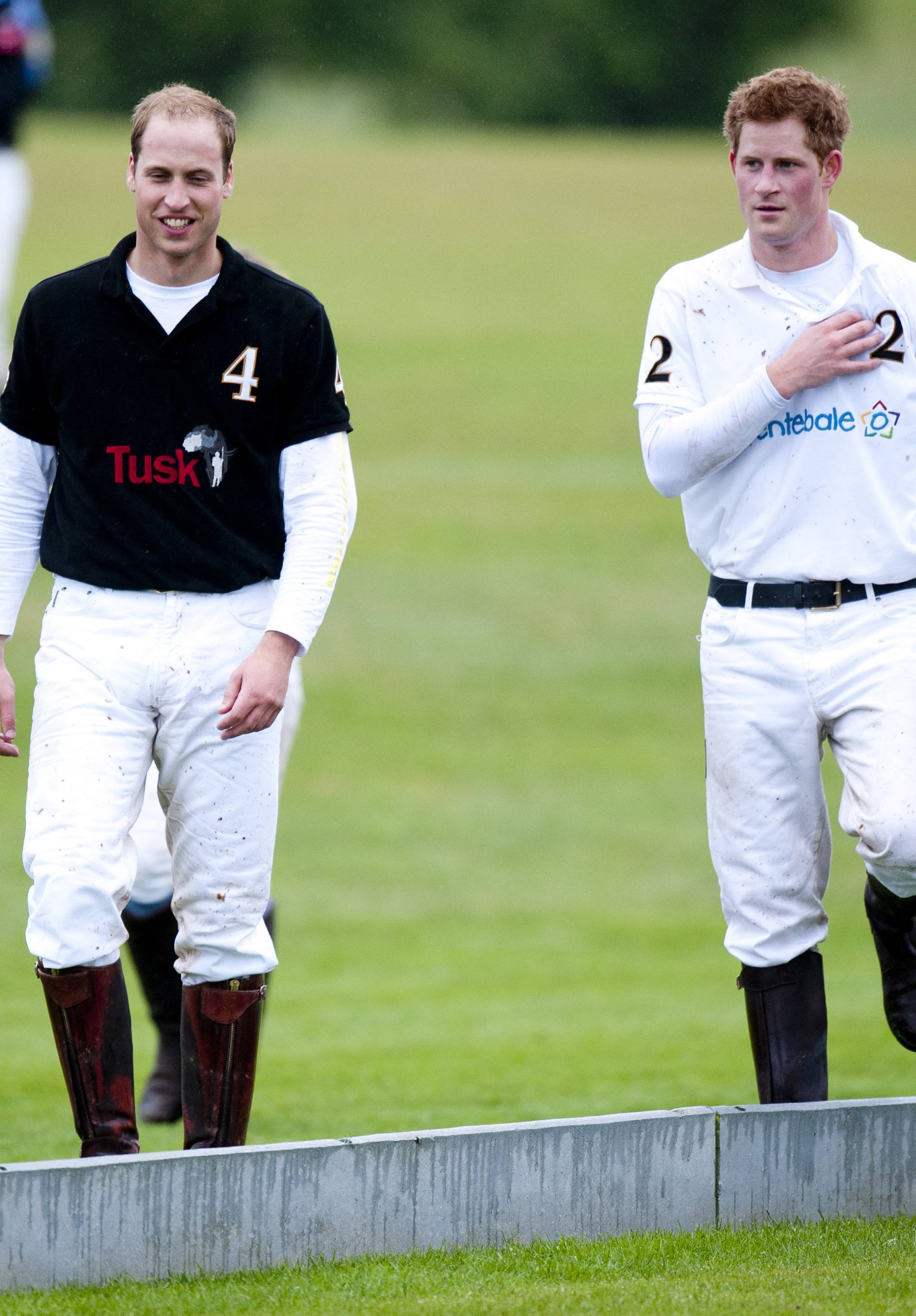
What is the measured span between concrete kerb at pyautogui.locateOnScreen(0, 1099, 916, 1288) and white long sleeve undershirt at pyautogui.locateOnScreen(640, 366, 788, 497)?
1.40m

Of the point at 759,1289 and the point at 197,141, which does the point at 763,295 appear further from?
the point at 759,1289

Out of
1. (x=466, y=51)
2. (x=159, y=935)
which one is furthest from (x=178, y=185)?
(x=466, y=51)

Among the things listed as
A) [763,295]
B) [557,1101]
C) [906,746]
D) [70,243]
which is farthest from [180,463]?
[70,243]

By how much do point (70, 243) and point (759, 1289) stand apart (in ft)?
79.0

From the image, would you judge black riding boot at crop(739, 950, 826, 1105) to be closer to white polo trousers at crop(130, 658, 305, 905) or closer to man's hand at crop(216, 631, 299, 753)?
man's hand at crop(216, 631, 299, 753)

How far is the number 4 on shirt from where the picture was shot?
3.99m

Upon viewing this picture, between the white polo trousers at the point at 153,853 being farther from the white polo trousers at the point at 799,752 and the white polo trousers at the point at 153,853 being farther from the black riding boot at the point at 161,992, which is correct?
the white polo trousers at the point at 799,752

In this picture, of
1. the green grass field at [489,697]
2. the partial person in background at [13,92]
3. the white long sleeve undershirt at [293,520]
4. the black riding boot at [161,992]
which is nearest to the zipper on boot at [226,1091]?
the green grass field at [489,697]

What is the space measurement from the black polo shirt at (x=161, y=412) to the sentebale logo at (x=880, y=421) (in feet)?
4.00

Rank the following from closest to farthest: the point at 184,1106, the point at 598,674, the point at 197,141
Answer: the point at 197,141, the point at 184,1106, the point at 598,674

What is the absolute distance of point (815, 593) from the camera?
4207mm

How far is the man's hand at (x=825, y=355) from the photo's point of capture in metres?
4.07

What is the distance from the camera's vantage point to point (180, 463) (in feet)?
13.1

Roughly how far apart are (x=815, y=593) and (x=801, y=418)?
1.31ft
